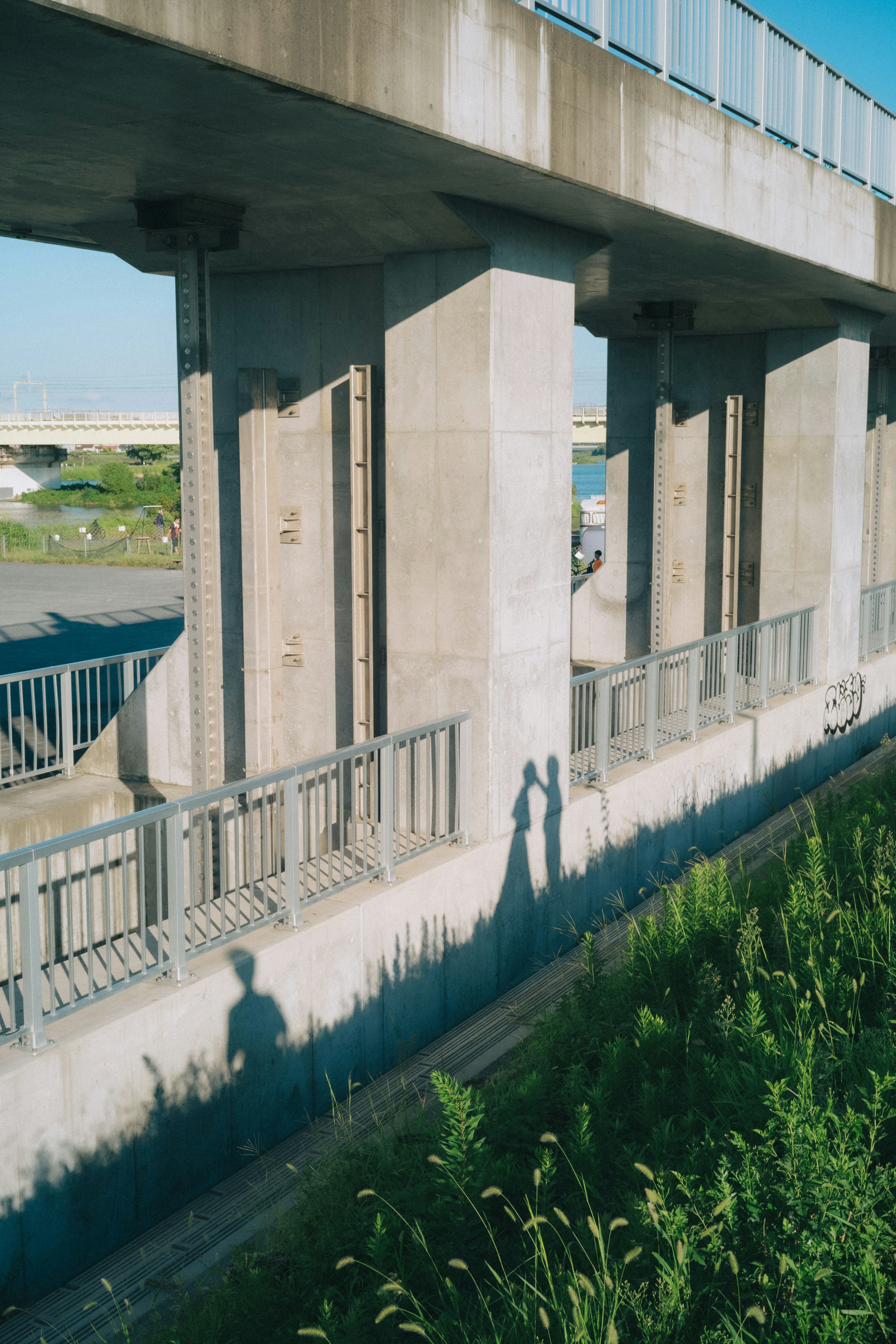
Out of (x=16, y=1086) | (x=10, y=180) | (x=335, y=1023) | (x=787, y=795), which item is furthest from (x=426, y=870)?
(x=787, y=795)

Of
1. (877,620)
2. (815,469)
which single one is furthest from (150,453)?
(815,469)

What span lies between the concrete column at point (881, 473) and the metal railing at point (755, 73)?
6.83 meters

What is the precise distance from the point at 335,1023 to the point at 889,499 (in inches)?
664

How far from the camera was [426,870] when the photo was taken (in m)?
8.41

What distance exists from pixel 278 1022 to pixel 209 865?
106 centimetres

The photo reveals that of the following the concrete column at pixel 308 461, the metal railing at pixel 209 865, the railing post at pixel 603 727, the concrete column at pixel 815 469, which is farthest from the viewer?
the concrete column at pixel 815 469

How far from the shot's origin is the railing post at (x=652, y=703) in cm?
1136

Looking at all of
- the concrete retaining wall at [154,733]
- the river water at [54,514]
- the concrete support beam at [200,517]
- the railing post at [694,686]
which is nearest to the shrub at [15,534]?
the river water at [54,514]

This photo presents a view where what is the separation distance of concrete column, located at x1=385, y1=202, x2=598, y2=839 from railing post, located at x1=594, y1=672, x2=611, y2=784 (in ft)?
2.87

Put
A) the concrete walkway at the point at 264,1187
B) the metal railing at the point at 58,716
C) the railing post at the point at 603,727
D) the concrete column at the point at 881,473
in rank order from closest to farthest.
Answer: the concrete walkway at the point at 264,1187 < the railing post at the point at 603,727 < the metal railing at the point at 58,716 < the concrete column at the point at 881,473

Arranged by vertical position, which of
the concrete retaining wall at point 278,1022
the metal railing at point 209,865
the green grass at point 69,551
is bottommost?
the concrete retaining wall at point 278,1022

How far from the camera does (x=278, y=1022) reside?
719 cm

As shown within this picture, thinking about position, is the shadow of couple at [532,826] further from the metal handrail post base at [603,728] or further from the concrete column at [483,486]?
the metal handrail post base at [603,728]

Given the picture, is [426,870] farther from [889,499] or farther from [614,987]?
[889,499]
